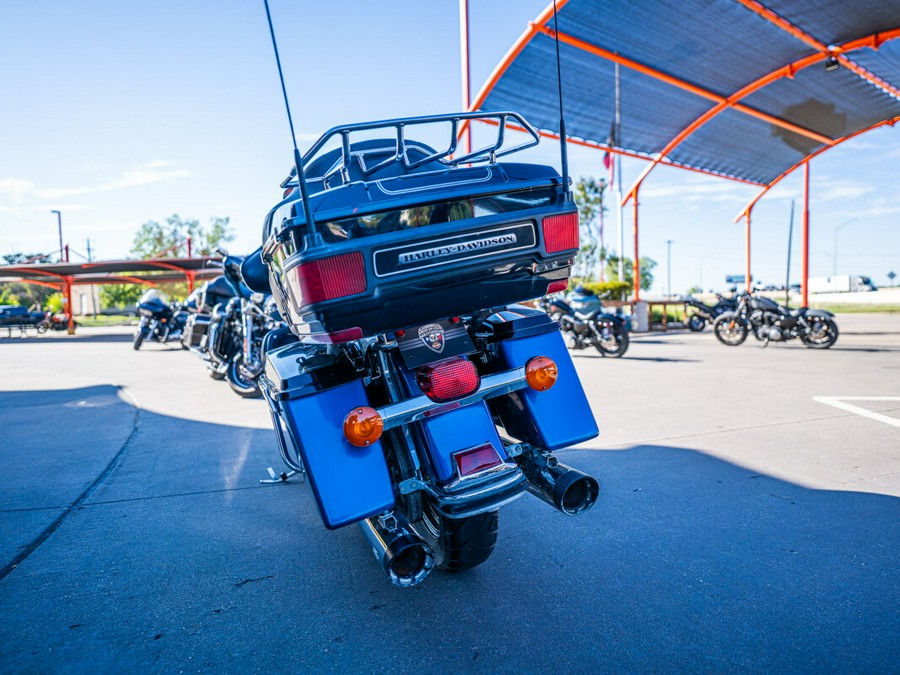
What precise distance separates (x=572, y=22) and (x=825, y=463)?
36.9ft

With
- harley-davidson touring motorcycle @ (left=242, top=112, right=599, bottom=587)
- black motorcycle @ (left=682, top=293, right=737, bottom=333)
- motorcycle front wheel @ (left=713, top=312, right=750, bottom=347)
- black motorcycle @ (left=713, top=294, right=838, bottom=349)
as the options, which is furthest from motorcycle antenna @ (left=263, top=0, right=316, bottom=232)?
black motorcycle @ (left=682, top=293, right=737, bottom=333)

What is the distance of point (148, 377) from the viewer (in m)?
9.93

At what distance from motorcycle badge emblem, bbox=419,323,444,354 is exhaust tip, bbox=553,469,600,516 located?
0.72 meters

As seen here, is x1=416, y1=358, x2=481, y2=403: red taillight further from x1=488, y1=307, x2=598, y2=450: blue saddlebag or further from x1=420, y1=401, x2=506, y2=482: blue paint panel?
x1=488, y1=307, x2=598, y2=450: blue saddlebag

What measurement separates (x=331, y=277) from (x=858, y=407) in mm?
5651

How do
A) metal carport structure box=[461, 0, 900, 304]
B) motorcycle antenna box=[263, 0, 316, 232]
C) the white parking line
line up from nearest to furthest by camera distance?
motorcycle antenna box=[263, 0, 316, 232]
the white parking line
metal carport structure box=[461, 0, 900, 304]

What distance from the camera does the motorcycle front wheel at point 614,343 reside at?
36.1ft

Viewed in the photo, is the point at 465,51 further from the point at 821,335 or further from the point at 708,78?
the point at 821,335

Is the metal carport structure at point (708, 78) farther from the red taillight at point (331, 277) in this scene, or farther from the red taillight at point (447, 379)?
the red taillight at point (331, 277)

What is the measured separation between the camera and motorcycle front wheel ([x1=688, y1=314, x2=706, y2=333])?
787 inches

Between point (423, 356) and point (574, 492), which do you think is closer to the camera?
point (574, 492)

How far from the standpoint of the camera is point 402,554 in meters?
2.00

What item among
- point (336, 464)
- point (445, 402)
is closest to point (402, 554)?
point (336, 464)

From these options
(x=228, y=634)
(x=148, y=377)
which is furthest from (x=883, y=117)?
(x=228, y=634)
